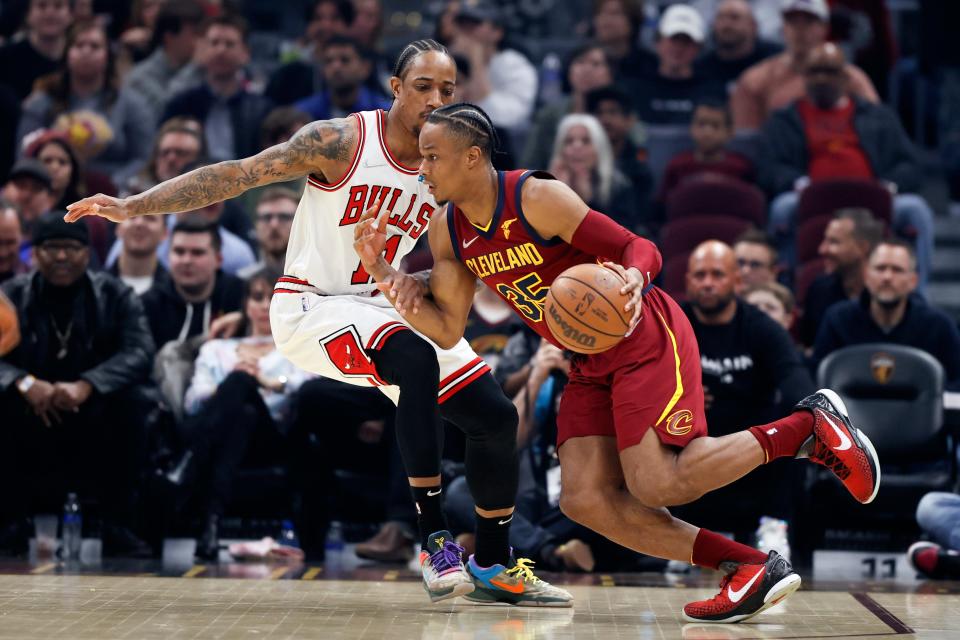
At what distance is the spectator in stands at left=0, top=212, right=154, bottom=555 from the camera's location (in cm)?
776

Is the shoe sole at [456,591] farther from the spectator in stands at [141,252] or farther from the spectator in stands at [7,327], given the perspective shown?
the spectator in stands at [141,252]

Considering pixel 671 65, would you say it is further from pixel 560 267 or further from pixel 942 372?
pixel 560 267

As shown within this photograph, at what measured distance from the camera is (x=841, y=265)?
360 inches

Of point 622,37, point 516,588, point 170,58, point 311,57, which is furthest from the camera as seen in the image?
point 311,57

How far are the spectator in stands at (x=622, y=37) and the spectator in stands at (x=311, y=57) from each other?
2.25m

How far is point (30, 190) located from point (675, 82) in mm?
5333

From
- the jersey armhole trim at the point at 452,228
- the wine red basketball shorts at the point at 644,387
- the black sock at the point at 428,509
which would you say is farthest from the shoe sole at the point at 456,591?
the jersey armhole trim at the point at 452,228

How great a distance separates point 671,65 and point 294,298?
724 centimetres

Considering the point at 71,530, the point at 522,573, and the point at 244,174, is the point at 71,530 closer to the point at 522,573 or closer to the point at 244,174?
the point at 244,174

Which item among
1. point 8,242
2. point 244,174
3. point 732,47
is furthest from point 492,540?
point 732,47

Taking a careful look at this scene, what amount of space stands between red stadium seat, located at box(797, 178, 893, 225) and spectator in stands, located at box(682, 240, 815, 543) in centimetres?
265

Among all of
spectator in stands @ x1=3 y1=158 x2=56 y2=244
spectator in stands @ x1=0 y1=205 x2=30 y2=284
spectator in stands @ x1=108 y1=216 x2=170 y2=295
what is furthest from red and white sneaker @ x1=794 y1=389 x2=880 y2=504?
spectator in stands @ x1=3 y1=158 x2=56 y2=244

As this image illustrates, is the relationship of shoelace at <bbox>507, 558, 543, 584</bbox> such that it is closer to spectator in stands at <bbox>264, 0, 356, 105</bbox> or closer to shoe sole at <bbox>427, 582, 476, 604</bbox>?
shoe sole at <bbox>427, 582, 476, 604</bbox>

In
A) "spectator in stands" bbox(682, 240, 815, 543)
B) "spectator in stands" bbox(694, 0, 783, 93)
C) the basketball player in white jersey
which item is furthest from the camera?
"spectator in stands" bbox(694, 0, 783, 93)
